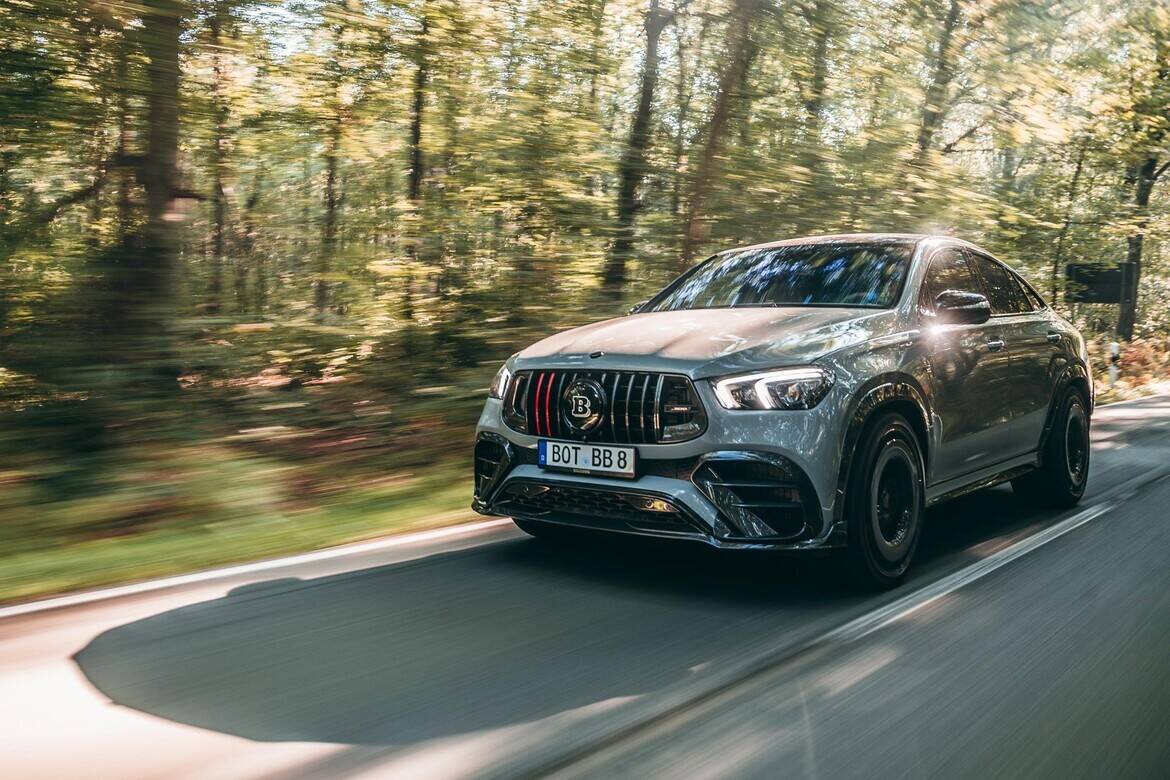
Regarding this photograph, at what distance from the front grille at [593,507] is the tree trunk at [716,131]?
26.1ft

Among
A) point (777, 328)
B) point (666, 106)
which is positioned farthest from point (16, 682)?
point (666, 106)

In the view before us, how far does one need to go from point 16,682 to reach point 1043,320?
6067mm

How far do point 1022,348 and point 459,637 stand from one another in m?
4.05

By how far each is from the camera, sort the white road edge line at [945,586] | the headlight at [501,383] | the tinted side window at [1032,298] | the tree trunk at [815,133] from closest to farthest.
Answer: the white road edge line at [945,586] < the headlight at [501,383] < the tinted side window at [1032,298] < the tree trunk at [815,133]

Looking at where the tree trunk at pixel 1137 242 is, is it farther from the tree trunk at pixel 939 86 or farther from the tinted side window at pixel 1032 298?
the tinted side window at pixel 1032 298

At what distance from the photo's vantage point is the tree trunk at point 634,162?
11.7m

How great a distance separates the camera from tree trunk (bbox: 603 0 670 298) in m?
11.7

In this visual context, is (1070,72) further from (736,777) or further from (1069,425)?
(736,777)

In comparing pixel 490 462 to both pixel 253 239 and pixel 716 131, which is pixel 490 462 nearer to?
pixel 253 239

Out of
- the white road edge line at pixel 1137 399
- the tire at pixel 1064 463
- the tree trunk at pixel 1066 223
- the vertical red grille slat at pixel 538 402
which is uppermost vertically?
the tree trunk at pixel 1066 223

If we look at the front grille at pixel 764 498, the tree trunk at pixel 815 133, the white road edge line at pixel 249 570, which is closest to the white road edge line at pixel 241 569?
the white road edge line at pixel 249 570

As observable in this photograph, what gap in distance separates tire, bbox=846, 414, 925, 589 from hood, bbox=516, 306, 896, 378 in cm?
45

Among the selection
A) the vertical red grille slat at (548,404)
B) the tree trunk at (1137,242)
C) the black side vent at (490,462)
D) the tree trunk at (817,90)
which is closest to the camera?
the vertical red grille slat at (548,404)

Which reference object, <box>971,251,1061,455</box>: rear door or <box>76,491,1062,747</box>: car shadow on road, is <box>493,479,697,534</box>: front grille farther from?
<box>971,251,1061,455</box>: rear door
